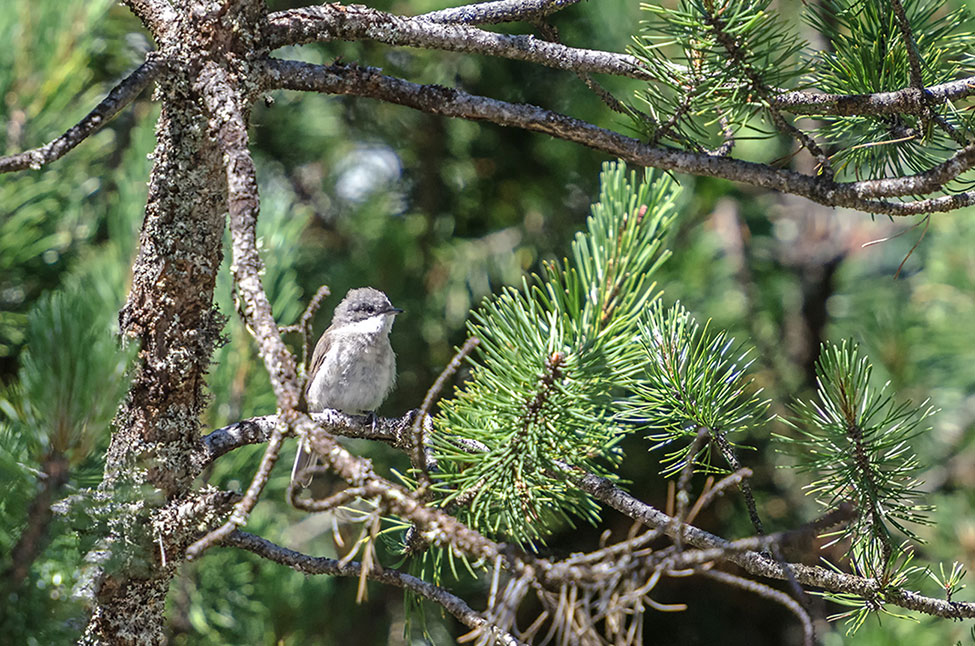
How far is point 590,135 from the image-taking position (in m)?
1.83

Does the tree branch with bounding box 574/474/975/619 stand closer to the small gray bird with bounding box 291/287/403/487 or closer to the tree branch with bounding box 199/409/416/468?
the tree branch with bounding box 199/409/416/468

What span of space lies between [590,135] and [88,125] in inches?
37.2

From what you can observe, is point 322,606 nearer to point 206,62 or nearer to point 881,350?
point 206,62

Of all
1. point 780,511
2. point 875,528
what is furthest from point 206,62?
point 780,511

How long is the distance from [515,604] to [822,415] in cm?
113

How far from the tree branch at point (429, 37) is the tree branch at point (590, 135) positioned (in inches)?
2.8

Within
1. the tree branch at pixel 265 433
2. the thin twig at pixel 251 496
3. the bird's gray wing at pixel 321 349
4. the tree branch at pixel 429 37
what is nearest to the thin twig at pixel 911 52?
the tree branch at pixel 429 37

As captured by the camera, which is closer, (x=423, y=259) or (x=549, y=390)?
(x=549, y=390)

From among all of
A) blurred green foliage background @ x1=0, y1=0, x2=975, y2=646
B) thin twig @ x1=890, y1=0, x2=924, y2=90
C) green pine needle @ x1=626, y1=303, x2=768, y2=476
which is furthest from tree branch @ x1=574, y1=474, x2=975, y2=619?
blurred green foliage background @ x1=0, y1=0, x2=975, y2=646

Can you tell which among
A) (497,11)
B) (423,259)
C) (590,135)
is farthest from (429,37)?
(423,259)

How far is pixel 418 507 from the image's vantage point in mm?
1186

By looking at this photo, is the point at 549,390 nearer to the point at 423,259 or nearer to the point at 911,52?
the point at 911,52

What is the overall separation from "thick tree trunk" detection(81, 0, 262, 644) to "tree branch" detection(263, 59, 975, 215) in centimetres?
16

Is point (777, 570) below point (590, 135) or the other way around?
below
